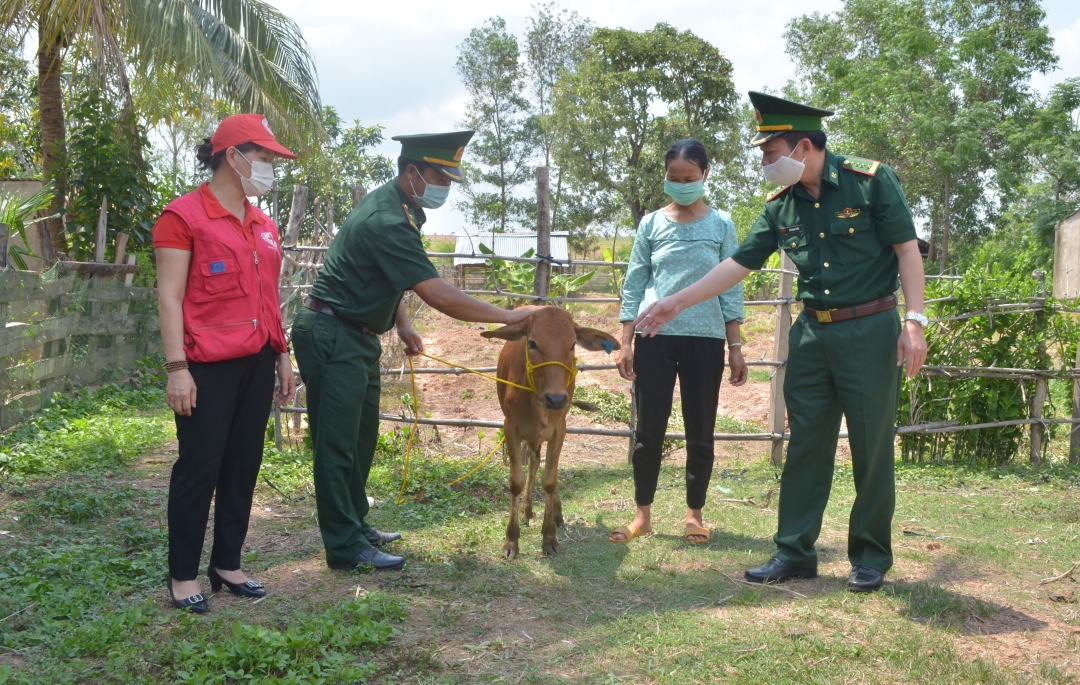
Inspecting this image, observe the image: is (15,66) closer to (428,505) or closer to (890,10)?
(428,505)

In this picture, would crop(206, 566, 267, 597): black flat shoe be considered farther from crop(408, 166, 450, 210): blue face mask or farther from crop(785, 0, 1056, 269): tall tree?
crop(785, 0, 1056, 269): tall tree

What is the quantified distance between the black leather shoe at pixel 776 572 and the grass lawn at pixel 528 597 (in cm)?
7

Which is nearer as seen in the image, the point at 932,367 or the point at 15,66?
the point at 932,367

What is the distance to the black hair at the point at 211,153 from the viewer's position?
367 centimetres

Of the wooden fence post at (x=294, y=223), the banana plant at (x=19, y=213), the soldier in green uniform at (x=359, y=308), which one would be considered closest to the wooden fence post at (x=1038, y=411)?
the soldier in green uniform at (x=359, y=308)

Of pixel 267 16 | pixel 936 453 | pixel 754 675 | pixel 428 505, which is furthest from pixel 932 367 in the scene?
pixel 267 16

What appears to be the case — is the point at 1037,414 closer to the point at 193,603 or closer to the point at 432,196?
the point at 432,196

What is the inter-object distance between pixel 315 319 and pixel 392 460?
276 cm

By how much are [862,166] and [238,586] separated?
3270mm

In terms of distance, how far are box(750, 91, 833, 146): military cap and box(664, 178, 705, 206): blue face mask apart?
2.51 ft

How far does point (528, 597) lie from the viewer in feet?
13.1

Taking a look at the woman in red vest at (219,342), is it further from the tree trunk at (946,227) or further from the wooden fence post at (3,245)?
the tree trunk at (946,227)

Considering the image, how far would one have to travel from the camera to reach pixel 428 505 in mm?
5582

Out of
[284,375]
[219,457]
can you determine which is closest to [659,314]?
[284,375]
